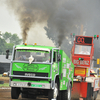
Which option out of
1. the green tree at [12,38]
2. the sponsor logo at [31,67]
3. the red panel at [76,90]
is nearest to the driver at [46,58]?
the sponsor logo at [31,67]

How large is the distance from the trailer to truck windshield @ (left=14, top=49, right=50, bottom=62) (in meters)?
4.32

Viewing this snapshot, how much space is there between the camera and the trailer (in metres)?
13.5

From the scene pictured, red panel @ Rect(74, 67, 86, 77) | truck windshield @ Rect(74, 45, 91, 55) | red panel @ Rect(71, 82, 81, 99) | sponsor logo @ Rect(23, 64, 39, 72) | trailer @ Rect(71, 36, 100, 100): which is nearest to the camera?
sponsor logo @ Rect(23, 64, 39, 72)

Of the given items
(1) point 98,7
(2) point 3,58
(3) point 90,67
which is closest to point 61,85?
(3) point 90,67

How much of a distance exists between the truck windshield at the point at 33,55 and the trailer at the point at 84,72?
432 cm

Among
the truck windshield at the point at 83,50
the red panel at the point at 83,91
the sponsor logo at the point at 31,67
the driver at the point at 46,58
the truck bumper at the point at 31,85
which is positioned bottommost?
the red panel at the point at 83,91

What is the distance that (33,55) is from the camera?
9.93m

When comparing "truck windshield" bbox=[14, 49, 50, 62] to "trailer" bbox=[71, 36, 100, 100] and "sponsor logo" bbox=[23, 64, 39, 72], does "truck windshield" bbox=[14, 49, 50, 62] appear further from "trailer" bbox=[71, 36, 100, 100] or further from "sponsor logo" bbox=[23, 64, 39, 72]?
"trailer" bbox=[71, 36, 100, 100]

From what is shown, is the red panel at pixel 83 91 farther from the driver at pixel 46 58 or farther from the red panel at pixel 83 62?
the driver at pixel 46 58

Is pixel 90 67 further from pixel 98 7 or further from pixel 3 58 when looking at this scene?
pixel 3 58

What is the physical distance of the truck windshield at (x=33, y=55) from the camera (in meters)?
9.84

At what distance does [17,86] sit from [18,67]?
2.41 feet

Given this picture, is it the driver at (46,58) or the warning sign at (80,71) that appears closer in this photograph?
the driver at (46,58)

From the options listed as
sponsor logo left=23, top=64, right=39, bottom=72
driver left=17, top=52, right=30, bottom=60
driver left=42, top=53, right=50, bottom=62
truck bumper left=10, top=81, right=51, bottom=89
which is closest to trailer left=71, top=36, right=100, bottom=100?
truck bumper left=10, top=81, right=51, bottom=89
